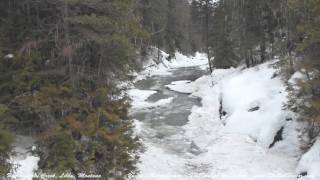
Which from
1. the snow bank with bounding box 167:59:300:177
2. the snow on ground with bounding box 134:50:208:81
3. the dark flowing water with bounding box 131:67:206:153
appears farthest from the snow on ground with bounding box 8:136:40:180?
the snow on ground with bounding box 134:50:208:81

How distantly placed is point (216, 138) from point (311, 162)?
21.4 ft

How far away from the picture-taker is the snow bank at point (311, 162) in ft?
45.0

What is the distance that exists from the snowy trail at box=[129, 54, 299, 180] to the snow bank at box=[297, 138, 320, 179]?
16.7 inches

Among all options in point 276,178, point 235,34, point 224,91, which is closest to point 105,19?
point 276,178

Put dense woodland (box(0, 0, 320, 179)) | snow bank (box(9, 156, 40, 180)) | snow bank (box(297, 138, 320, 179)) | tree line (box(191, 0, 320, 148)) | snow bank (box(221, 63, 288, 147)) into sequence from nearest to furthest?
snow bank (box(9, 156, 40, 180)) < dense woodland (box(0, 0, 320, 179)) < snow bank (box(297, 138, 320, 179)) < tree line (box(191, 0, 320, 148)) < snow bank (box(221, 63, 288, 147))

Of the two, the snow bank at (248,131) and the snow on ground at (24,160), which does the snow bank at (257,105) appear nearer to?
the snow bank at (248,131)

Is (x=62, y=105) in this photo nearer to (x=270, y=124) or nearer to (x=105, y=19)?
(x=105, y=19)

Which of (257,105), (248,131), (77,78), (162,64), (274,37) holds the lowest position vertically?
(162,64)

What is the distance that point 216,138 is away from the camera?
20.5 metres

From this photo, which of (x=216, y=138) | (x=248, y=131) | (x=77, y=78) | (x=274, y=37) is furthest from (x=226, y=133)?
(x=274, y=37)

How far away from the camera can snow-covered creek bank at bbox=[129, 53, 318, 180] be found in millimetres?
15945

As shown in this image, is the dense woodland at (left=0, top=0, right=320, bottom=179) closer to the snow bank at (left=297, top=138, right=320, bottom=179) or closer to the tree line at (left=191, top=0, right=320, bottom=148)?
the tree line at (left=191, top=0, right=320, bottom=148)

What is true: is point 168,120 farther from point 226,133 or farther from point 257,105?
point 257,105

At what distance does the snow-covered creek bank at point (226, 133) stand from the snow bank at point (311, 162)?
337mm
